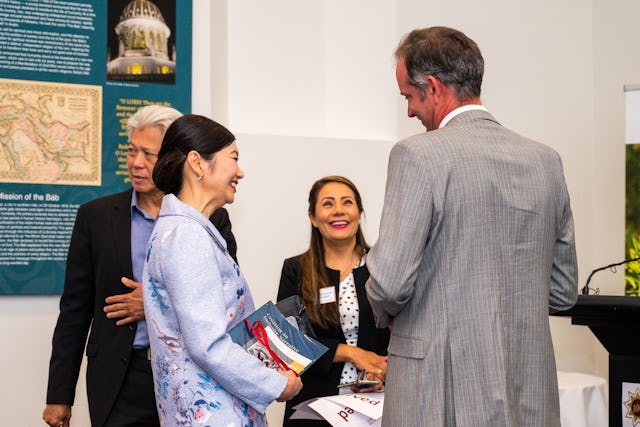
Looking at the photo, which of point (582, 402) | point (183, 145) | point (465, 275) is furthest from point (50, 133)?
point (582, 402)

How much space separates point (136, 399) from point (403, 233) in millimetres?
1078

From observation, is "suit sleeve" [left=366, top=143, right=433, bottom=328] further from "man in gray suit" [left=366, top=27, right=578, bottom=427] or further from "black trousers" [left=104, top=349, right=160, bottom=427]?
"black trousers" [left=104, top=349, right=160, bottom=427]

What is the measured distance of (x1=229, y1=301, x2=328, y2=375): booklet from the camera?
6.64 ft

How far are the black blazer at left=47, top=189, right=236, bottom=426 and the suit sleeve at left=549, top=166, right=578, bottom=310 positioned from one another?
1322 millimetres

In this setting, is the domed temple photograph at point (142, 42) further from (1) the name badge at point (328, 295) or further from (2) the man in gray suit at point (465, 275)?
(2) the man in gray suit at point (465, 275)

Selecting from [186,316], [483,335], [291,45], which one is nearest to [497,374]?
[483,335]

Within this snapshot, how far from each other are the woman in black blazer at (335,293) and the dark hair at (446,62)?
Result: 51.0 inches

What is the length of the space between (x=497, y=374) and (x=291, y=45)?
10.0ft

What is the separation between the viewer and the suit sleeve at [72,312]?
8.78 ft

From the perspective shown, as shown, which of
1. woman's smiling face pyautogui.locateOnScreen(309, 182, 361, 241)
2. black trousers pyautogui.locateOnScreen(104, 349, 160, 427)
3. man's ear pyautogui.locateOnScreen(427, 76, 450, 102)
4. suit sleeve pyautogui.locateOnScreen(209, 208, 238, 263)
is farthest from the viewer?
woman's smiling face pyautogui.locateOnScreen(309, 182, 361, 241)

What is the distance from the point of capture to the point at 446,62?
223 centimetres

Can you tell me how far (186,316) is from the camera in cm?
191

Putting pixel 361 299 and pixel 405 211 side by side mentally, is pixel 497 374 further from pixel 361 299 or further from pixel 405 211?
pixel 361 299

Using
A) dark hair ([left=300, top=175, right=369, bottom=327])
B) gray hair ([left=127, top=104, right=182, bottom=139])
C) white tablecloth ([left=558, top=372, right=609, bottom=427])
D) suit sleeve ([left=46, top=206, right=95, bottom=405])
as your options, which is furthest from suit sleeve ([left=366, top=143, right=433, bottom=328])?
white tablecloth ([left=558, top=372, right=609, bottom=427])
